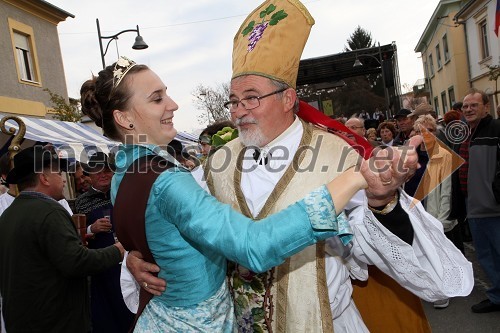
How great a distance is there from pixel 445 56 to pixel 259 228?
29.0 m

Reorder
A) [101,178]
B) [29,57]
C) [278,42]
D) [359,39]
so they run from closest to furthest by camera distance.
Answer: [278,42]
[101,178]
[29,57]
[359,39]

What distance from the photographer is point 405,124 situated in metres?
6.80

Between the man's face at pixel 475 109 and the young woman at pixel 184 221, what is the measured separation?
145 inches

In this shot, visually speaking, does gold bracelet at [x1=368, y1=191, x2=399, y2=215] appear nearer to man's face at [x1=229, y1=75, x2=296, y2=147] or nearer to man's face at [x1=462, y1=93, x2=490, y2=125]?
man's face at [x1=229, y1=75, x2=296, y2=147]

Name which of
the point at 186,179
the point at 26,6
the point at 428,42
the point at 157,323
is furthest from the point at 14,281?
the point at 428,42

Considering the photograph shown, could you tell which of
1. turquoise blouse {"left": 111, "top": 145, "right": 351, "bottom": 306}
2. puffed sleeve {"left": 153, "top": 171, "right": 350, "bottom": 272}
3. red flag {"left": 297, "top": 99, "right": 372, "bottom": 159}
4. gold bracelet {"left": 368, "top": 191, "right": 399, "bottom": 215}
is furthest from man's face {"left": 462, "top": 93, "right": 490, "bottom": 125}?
puffed sleeve {"left": 153, "top": 171, "right": 350, "bottom": 272}

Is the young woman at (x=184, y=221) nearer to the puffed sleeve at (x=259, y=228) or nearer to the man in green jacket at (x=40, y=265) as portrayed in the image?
the puffed sleeve at (x=259, y=228)

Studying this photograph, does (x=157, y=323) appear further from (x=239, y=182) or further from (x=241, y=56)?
(x=241, y=56)

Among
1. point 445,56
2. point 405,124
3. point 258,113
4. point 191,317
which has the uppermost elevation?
point 445,56

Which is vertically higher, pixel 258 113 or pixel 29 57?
pixel 29 57

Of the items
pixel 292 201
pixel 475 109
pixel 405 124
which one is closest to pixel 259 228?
pixel 292 201

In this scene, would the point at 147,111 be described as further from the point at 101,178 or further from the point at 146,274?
the point at 101,178

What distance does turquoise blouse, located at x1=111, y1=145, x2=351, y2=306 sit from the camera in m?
1.31

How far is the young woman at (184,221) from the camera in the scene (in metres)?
1.32
